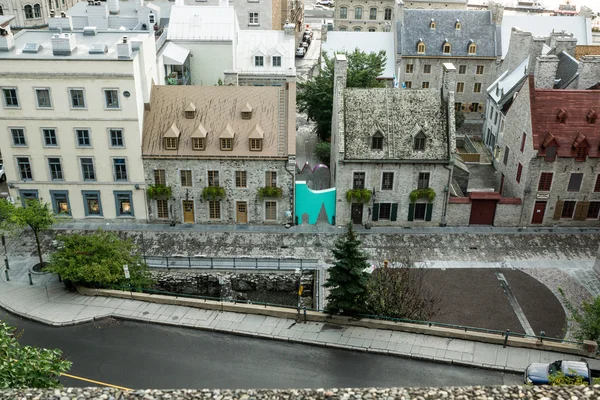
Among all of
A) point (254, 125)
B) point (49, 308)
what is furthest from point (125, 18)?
point (49, 308)

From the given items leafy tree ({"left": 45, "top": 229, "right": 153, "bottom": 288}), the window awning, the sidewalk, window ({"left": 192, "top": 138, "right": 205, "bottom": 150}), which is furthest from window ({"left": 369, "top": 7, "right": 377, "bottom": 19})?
the sidewalk

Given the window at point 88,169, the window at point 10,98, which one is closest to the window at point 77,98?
the window at point 10,98

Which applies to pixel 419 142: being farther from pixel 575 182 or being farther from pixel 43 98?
pixel 43 98

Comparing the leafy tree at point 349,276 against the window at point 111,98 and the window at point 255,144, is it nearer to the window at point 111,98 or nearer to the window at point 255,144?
the window at point 255,144

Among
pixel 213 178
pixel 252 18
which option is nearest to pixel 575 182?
pixel 213 178

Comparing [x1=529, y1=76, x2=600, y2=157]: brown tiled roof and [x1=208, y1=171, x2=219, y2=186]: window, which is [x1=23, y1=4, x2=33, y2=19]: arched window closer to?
[x1=208, y1=171, x2=219, y2=186]: window
